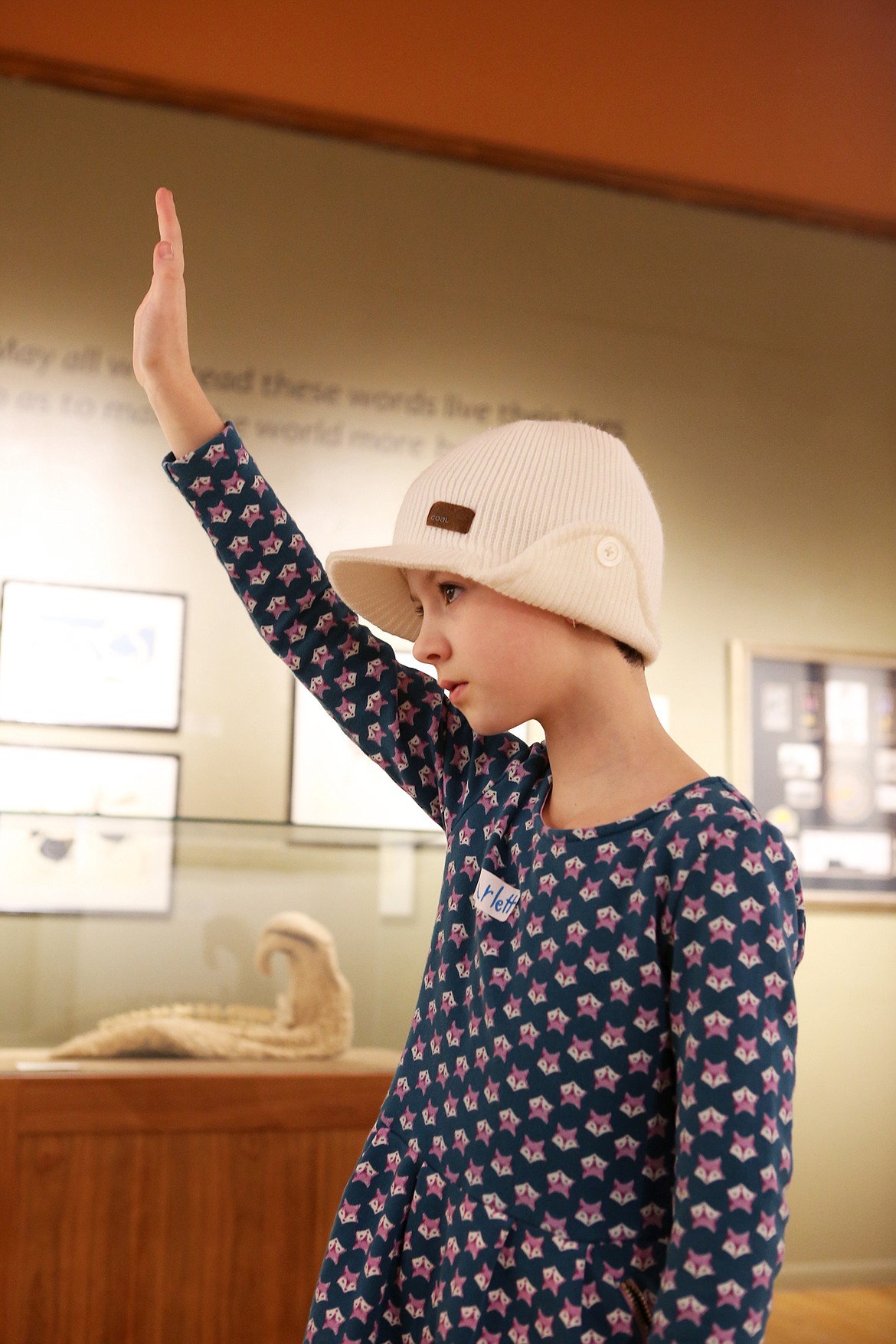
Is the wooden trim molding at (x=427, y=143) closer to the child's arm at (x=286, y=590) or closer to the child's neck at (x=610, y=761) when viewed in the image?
the child's arm at (x=286, y=590)

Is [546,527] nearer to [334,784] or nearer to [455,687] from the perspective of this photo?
[455,687]

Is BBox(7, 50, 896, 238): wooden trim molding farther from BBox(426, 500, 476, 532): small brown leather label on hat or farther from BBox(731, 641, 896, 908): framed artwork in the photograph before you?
BBox(426, 500, 476, 532): small brown leather label on hat

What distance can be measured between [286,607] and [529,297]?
1884 mm

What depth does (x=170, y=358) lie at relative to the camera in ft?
2.98

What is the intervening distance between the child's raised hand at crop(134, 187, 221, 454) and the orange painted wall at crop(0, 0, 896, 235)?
180 cm

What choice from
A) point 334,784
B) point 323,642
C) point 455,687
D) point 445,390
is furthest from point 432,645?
point 445,390

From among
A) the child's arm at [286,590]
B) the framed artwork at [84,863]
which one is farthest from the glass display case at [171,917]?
the child's arm at [286,590]

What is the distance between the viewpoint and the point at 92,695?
227 centimetres

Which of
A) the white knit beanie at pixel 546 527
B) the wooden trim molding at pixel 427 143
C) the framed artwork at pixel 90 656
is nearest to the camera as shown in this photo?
the white knit beanie at pixel 546 527

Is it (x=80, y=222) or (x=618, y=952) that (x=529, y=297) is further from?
(x=618, y=952)

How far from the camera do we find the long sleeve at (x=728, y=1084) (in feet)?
2.17

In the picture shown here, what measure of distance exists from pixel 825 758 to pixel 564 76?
1.68 metres

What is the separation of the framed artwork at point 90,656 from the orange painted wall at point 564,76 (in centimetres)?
107

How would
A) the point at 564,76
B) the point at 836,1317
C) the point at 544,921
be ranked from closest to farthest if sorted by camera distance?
the point at 544,921, the point at 836,1317, the point at 564,76
